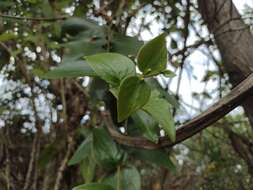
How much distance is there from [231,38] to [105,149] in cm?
28

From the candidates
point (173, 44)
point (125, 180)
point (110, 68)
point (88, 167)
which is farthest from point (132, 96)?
point (173, 44)

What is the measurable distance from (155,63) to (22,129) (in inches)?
44.2

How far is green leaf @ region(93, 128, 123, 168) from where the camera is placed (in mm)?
588

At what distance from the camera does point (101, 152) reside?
0.61 meters

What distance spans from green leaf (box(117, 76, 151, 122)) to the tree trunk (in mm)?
361

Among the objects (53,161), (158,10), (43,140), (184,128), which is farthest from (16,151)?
(184,128)

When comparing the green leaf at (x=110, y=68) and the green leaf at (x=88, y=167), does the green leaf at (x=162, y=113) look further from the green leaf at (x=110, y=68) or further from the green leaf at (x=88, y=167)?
the green leaf at (x=88, y=167)

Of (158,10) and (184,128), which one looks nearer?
(184,128)

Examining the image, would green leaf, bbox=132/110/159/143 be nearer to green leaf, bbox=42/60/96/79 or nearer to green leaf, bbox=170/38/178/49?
green leaf, bbox=42/60/96/79

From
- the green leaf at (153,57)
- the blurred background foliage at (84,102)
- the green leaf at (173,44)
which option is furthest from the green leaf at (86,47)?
the green leaf at (173,44)

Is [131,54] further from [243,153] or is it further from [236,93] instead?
[243,153]

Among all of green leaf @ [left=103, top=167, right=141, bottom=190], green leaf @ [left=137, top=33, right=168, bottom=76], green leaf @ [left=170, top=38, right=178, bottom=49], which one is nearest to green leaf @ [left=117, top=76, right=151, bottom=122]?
green leaf @ [left=137, top=33, right=168, bottom=76]

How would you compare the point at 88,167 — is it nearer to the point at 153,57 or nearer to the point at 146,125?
the point at 146,125

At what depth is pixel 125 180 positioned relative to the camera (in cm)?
54
